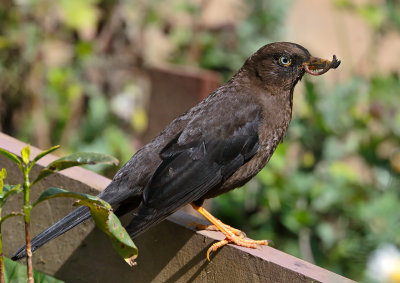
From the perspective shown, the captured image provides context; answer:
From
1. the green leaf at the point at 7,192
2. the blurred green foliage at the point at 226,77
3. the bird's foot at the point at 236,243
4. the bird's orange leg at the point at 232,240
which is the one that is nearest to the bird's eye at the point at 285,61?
the bird's orange leg at the point at 232,240

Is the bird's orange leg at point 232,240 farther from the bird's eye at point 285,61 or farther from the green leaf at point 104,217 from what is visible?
the bird's eye at point 285,61

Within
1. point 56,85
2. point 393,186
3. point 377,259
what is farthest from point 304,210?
point 56,85

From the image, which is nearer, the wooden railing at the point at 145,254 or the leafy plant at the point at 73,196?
the leafy plant at the point at 73,196

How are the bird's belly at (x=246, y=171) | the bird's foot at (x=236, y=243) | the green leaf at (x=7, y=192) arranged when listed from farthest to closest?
the bird's belly at (x=246, y=171) → the bird's foot at (x=236, y=243) → the green leaf at (x=7, y=192)

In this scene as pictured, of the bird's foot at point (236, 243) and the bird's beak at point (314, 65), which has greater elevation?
the bird's beak at point (314, 65)

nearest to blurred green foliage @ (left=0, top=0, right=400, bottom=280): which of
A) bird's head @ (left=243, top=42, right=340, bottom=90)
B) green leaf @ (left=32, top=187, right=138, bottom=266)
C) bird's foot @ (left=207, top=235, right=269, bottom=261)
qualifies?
bird's head @ (left=243, top=42, right=340, bottom=90)

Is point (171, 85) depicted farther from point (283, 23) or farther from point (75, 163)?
point (75, 163)

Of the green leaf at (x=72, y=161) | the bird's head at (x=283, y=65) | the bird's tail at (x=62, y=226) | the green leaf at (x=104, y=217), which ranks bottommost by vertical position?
the green leaf at (x=104, y=217)

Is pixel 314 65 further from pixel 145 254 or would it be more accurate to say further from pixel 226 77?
pixel 226 77

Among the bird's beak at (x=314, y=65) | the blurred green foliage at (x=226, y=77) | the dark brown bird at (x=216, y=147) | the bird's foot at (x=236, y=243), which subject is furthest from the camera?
the blurred green foliage at (x=226, y=77)
